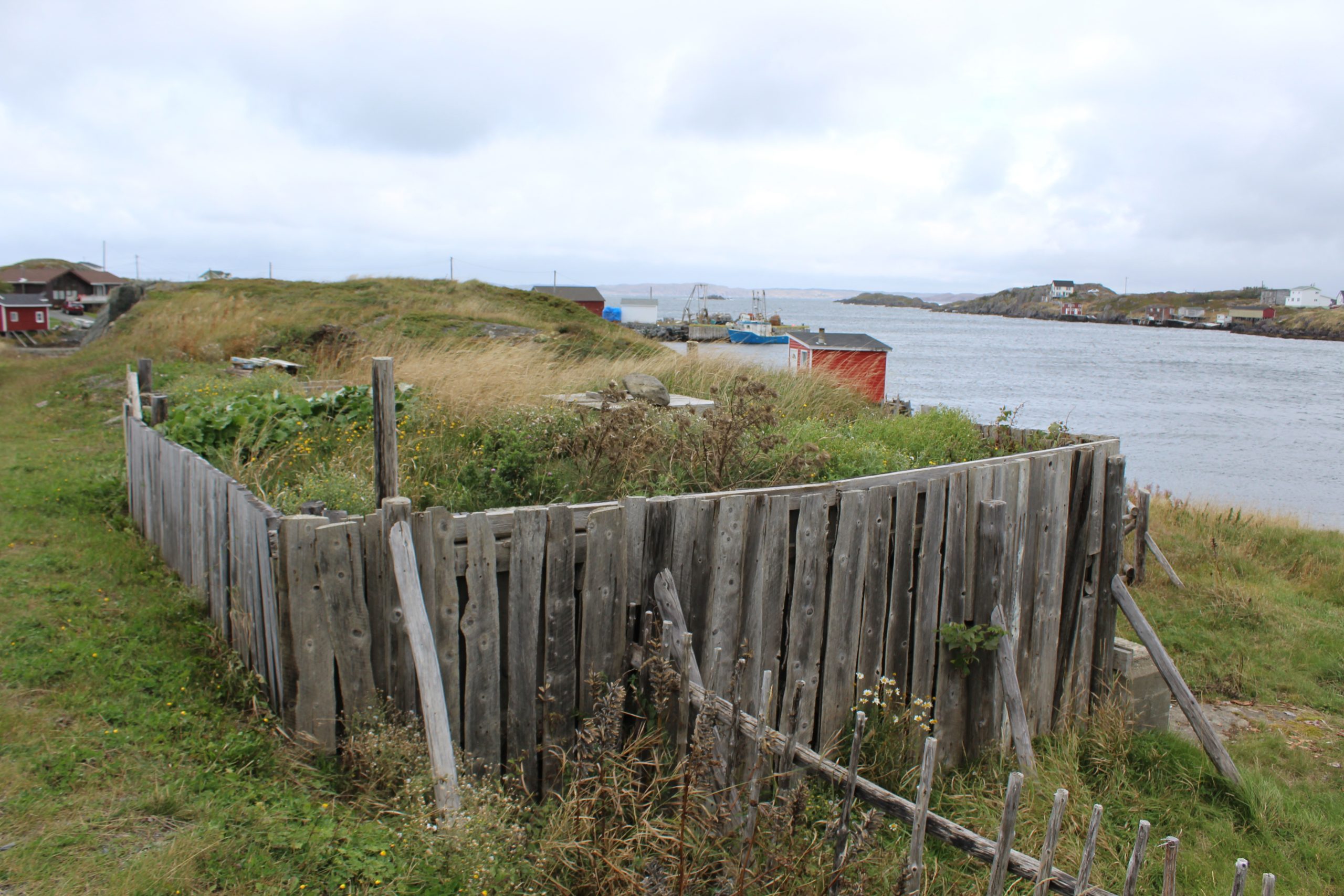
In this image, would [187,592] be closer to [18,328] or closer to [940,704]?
[940,704]

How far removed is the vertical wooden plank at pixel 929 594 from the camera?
498cm

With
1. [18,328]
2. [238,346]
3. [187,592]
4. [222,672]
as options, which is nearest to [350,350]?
[238,346]

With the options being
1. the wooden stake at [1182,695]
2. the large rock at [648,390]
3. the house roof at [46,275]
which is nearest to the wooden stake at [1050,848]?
the wooden stake at [1182,695]

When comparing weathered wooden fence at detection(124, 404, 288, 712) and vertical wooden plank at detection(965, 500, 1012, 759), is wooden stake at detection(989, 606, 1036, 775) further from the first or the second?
weathered wooden fence at detection(124, 404, 288, 712)

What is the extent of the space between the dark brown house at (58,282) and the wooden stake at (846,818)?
9829 cm

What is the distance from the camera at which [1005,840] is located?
116 inches

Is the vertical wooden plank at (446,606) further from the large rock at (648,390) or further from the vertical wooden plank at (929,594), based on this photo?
the large rock at (648,390)

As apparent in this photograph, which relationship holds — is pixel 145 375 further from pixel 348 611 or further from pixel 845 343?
pixel 845 343

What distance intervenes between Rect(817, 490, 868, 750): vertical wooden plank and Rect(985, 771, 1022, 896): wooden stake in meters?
1.54

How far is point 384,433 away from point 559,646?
1935 millimetres

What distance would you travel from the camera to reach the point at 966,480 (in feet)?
16.8

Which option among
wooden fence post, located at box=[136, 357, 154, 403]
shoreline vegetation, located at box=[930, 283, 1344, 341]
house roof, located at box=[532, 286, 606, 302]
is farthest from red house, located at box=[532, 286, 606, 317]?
shoreline vegetation, located at box=[930, 283, 1344, 341]

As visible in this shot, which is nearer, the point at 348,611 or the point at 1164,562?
the point at 348,611

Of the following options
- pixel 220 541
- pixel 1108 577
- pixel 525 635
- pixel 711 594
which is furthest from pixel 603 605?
pixel 1108 577
